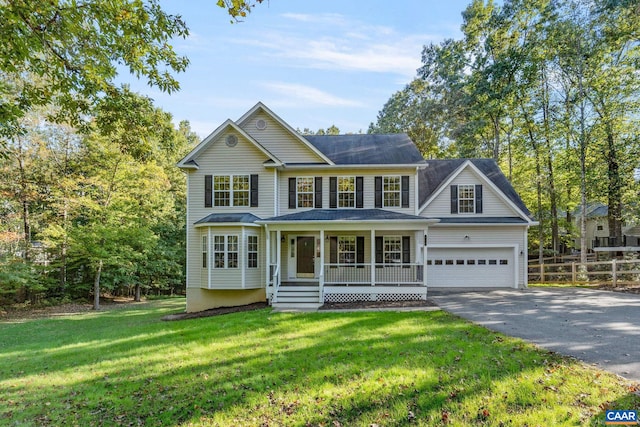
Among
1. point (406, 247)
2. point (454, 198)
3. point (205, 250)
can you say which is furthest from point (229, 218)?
point (454, 198)

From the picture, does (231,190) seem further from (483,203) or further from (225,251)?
(483,203)

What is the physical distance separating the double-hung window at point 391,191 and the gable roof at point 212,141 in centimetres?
491

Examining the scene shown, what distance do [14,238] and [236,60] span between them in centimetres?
1902

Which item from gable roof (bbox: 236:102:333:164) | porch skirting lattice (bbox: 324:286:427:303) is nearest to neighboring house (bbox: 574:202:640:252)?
porch skirting lattice (bbox: 324:286:427:303)

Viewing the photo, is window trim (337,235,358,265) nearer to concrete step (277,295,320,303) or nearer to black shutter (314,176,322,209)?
black shutter (314,176,322,209)

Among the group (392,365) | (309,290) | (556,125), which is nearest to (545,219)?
(556,125)

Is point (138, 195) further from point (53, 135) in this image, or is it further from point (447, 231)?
point (447, 231)

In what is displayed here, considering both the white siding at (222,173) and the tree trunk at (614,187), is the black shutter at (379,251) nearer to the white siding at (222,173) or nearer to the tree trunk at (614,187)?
the white siding at (222,173)

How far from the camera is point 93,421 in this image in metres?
4.68

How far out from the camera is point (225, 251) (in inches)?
546

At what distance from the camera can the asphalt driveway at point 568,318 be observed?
6156 millimetres

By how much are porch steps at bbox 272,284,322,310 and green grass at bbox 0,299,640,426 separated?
3.43 m

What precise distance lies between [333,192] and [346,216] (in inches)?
71.2

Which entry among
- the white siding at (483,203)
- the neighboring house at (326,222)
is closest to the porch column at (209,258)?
the neighboring house at (326,222)
